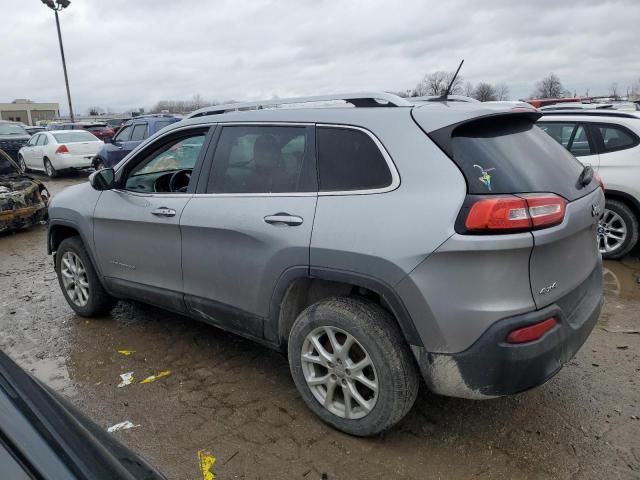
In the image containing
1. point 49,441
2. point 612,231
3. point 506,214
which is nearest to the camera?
point 49,441

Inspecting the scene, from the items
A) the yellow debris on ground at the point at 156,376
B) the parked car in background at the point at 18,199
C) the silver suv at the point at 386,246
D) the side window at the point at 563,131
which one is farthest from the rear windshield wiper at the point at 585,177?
the parked car in background at the point at 18,199

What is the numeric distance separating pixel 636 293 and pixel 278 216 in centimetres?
392

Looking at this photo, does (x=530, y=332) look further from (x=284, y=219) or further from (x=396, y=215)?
(x=284, y=219)

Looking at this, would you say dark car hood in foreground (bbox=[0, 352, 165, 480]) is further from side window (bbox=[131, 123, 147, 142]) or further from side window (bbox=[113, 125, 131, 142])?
side window (bbox=[113, 125, 131, 142])

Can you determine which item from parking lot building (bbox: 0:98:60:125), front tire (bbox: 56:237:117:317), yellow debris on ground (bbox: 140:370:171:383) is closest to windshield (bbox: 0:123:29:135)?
front tire (bbox: 56:237:117:317)

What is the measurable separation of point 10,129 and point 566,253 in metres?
22.4

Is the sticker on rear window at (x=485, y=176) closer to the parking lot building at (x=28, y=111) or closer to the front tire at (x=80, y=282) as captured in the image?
the front tire at (x=80, y=282)

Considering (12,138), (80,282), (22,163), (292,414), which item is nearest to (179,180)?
(80,282)

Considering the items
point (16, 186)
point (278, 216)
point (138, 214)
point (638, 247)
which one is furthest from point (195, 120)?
point (16, 186)

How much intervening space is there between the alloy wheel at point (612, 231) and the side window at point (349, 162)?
4.27 m

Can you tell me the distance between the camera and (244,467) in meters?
2.68

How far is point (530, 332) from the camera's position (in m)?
2.37

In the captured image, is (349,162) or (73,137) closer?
(349,162)

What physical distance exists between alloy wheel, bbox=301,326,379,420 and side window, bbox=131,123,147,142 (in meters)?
12.3
